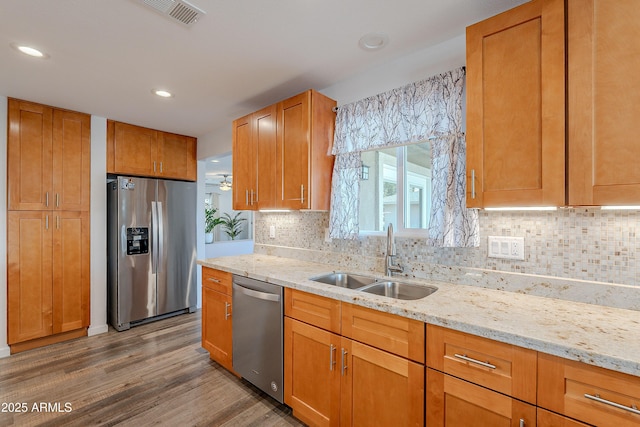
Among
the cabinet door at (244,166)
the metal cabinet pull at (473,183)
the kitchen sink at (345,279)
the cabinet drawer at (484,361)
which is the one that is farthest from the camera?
the cabinet door at (244,166)

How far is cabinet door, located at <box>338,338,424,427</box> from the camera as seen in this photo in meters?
1.34

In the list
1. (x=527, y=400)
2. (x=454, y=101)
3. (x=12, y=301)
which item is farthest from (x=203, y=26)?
(x=12, y=301)

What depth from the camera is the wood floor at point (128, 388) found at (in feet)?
6.37

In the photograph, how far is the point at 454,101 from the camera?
1747 mm

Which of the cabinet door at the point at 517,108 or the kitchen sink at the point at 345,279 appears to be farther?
the kitchen sink at the point at 345,279

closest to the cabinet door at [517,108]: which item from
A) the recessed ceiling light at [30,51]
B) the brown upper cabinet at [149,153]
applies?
the recessed ceiling light at [30,51]

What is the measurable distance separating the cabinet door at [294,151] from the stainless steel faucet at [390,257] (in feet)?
2.11

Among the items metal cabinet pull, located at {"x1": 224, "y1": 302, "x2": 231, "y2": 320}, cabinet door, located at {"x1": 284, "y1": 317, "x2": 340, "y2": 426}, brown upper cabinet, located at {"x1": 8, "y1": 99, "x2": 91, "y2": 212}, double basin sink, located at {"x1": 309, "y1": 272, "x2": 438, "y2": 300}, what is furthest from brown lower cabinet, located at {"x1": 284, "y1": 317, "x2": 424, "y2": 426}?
brown upper cabinet, located at {"x1": 8, "y1": 99, "x2": 91, "y2": 212}

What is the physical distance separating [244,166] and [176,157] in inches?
65.5

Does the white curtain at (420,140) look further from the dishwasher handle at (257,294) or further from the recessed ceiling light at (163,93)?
the recessed ceiling light at (163,93)

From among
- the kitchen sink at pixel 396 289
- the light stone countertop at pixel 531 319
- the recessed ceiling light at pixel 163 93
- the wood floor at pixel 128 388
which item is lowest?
the wood floor at pixel 128 388

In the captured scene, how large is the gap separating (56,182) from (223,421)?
2850 millimetres

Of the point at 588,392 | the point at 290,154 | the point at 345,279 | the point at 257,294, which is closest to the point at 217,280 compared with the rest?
the point at 257,294

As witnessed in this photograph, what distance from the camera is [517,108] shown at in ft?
4.39
